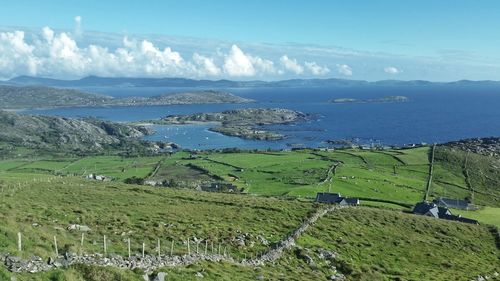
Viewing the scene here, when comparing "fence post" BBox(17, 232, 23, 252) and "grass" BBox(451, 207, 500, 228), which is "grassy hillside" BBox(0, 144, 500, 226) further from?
"fence post" BBox(17, 232, 23, 252)

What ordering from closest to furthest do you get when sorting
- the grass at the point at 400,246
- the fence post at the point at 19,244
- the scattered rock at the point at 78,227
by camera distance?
the fence post at the point at 19,244 < the scattered rock at the point at 78,227 < the grass at the point at 400,246

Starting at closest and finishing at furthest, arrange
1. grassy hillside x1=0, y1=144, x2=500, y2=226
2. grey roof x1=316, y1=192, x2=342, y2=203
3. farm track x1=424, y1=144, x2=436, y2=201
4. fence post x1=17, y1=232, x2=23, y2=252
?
fence post x1=17, y1=232, x2=23, y2=252 < grey roof x1=316, y1=192, x2=342, y2=203 < grassy hillside x1=0, y1=144, x2=500, y2=226 < farm track x1=424, y1=144, x2=436, y2=201

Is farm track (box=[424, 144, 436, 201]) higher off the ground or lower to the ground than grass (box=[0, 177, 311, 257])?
lower

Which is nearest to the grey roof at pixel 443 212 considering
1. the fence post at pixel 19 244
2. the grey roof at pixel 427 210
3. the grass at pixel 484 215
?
the grey roof at pixel 427 210

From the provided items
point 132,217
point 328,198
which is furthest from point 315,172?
point 132,217

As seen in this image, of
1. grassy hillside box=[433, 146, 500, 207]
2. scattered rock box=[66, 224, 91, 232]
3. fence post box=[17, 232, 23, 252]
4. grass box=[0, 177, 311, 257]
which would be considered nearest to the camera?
fence post box=[17, 232, 23, 252]

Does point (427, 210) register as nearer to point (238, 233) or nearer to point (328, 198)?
point (328, 198)

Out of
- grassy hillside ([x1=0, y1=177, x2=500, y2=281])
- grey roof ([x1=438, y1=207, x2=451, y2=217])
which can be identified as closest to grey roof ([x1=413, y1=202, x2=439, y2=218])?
grey roof ([x1=438, y1=207, x2=451, y2=217])

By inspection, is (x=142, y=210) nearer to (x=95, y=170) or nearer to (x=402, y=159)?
(x=95, y=170)

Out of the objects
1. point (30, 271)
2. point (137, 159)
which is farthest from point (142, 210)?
point (137, 159)

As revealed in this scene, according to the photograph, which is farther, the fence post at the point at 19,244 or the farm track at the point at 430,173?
the farm track at the point at 430,173

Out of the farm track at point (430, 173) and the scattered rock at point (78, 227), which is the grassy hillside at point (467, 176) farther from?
the scattered rock at point (78, 227)
